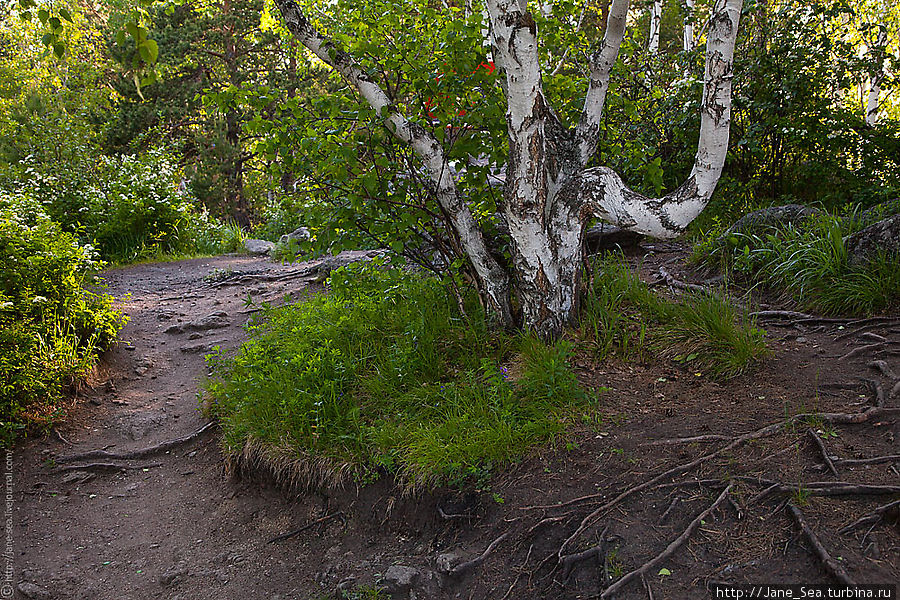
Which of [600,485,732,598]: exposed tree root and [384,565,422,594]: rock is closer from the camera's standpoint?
[600,485,732,598]: exposed tree root

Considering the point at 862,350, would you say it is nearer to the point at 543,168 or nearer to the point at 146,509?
the point at 543,168

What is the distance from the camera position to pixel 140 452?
4.68m

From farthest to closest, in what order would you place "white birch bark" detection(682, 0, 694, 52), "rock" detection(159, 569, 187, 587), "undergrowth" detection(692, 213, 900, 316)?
"white birch bark" detection(682, 0, 694, 52)
"undergrowth" detection(692, 213, 900, 316)
"rock" detection(159, 569, 187, 587)

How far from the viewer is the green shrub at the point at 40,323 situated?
4480 mm

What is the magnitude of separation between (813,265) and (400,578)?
3.97 m

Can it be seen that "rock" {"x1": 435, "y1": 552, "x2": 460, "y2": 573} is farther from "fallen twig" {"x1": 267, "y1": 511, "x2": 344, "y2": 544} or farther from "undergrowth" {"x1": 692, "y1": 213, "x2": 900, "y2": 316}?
"undergrowth" {"x1": 692, "y1": 213, "x2": 900, "y2": 316}

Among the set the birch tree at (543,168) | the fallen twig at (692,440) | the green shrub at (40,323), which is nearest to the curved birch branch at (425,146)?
the birch tree at (543,168)

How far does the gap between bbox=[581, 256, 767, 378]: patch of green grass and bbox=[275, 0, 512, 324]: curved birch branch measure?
2.17 feet

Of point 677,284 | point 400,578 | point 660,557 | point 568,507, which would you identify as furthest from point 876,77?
point 400,578

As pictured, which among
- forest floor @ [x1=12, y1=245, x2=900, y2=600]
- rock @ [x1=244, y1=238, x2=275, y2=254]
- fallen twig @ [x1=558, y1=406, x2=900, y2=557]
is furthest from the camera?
rock @ [x1=244, y1=238, x2=275, y2=254]

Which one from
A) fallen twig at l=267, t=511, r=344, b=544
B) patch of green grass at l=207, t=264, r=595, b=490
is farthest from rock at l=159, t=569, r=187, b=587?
patch of green grass at l=207, t=264, r=595, b=490

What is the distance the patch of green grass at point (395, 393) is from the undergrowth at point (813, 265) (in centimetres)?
213

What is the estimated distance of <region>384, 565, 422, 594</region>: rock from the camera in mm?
2963

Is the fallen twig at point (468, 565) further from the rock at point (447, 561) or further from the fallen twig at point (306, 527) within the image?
the fallen twig at point (306, 527)
